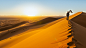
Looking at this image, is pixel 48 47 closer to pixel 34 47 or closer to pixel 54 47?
pixel 54 47

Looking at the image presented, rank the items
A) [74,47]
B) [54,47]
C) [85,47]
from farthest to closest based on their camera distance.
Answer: [54,47] < [85,47] < [74,47]

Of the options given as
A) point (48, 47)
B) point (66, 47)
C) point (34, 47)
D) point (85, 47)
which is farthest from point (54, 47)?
point (85, 47)

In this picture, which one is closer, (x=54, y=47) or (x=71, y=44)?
(x=71, y=44)

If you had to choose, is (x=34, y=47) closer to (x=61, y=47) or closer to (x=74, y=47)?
(x=61, y=47)

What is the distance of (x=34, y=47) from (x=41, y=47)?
391 millimetres

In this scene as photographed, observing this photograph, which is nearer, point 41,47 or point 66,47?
point 66,47

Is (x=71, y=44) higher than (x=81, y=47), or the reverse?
(x=71, y=44)

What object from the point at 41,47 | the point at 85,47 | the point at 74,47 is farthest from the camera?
the point at 41,47

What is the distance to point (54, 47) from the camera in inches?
107

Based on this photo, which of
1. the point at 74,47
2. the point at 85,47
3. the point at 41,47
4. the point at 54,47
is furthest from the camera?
the point at 41,47

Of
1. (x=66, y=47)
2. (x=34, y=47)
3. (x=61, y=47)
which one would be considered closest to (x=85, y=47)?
(x=66, y=47)

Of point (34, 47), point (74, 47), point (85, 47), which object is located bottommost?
point (85, 47)

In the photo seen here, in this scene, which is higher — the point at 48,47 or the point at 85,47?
the point at 48,47

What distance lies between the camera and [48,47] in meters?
2.86
